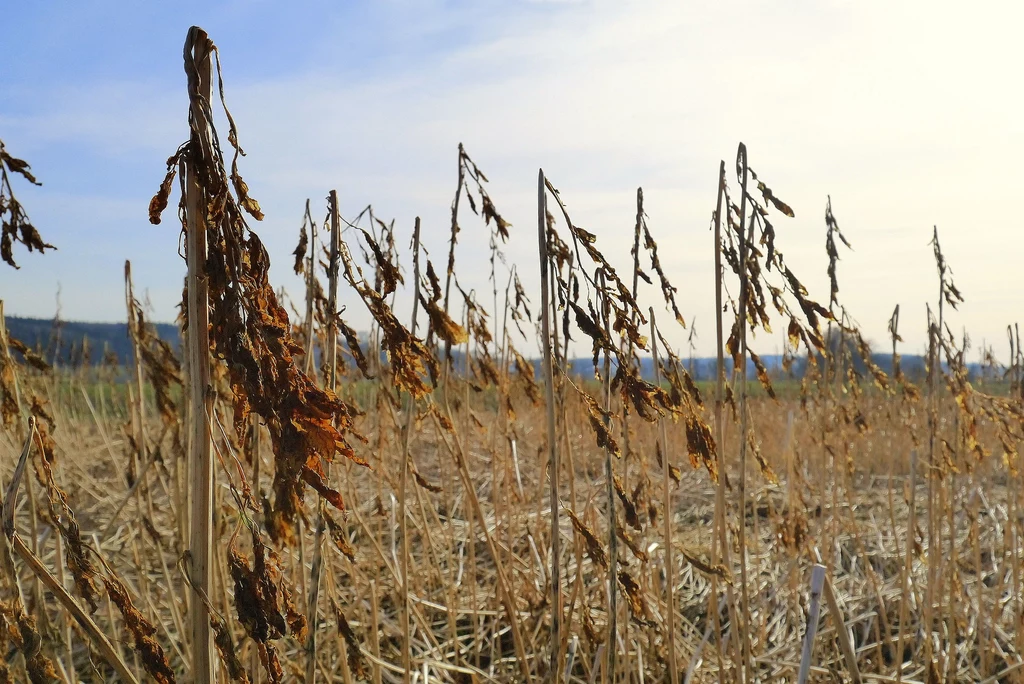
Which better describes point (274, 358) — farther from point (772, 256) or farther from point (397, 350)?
point (772, 256)

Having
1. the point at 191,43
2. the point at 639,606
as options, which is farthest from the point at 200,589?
the point at 639,606

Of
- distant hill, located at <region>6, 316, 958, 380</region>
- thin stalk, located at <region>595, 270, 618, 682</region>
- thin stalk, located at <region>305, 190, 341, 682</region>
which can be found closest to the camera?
thin stalk, located at <region>595, 270, 618, 682</region>

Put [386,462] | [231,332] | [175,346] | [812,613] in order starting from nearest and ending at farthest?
[231,332], [812,613], [386,462], [175,346]

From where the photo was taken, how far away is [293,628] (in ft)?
2.94

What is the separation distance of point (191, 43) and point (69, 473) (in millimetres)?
4706

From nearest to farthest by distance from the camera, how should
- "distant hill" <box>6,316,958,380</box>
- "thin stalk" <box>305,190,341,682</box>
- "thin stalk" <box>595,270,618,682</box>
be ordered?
"thin stalk" <box>595,270,618,682</box>, "thin stalk" <box>305,190,341,682</box>, "distant hill" <box>6,316,958,380</box>

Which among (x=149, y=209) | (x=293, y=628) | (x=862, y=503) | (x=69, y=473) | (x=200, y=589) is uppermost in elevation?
(x=149, y=209)

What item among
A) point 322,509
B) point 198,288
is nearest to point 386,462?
point 322,509

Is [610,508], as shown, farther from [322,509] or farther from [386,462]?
[386,462]

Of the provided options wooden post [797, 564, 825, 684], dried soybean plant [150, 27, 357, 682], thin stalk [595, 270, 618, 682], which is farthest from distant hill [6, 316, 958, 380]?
dried soybean plant [150, 27, 357, 682]

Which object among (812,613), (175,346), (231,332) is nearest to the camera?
(231,332)

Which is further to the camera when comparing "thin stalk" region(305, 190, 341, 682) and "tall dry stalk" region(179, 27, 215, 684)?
"thin stalk" region(305, 190, 341, 682)

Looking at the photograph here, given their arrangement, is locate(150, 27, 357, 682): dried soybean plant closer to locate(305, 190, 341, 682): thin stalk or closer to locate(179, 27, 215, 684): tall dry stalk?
locate(179, 27, 215, 684): tall dry stalk

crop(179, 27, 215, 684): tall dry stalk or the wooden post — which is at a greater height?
crop(179, 27, 215, 684): tall dry stalk
